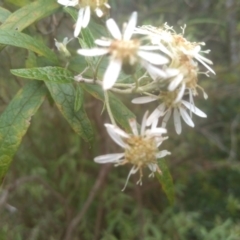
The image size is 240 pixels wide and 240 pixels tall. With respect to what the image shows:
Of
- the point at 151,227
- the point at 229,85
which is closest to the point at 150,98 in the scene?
the point at 151,227

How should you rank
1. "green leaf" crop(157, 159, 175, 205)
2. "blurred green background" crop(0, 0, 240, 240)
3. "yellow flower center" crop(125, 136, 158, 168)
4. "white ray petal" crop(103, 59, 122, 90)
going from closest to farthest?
"white ray petal" crop(103, 59, 122, 90) → "yellow flower center" crop(125, 136, 158, 168) → "green leaf" crop(157, 159, 175, 205) → "blurred green background" crop(0, 0, 240, 240)

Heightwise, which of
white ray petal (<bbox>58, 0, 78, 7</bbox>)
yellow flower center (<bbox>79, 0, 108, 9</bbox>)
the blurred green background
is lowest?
the blurred green background

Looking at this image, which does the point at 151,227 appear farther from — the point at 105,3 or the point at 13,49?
the point at 105,3

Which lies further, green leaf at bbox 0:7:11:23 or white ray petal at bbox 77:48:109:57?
green leaf at bbox 0:7:11:23

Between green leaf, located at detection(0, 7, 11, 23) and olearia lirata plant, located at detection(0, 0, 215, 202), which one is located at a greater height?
green leaf, located at detection(0, 7, 11, 23)

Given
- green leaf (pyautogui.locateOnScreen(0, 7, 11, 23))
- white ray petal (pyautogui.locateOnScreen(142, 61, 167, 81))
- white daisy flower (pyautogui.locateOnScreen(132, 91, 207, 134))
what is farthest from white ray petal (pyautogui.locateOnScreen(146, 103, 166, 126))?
green leaf (pyautogui.locateOnScreen(0, 7, 11, 23))

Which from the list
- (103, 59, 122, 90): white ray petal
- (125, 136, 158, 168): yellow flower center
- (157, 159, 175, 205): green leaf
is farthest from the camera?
(157, 159, 175, 205): green leaf

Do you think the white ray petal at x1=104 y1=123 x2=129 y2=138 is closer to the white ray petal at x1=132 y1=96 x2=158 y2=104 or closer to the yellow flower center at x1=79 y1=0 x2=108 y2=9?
the white ray petal at x1=132 y1=96 x2=158 y2=104

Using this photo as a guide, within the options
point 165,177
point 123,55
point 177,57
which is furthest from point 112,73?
point 165,177
